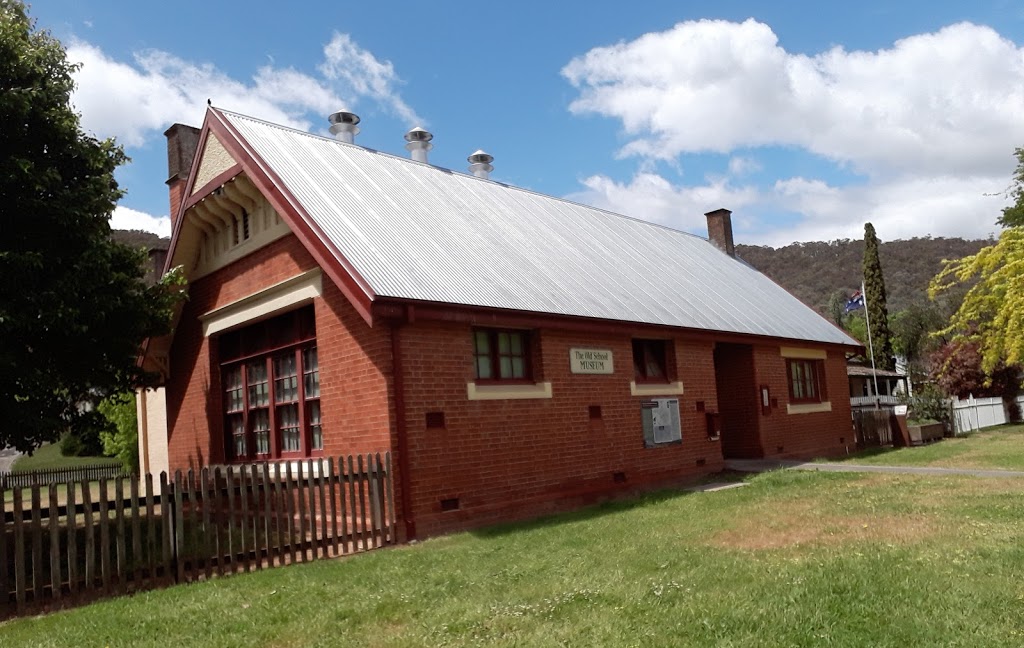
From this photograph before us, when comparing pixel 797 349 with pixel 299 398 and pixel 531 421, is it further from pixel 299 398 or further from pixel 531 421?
pixel 299 398

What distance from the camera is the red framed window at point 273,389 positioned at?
45.2ft

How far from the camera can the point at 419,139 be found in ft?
67.3

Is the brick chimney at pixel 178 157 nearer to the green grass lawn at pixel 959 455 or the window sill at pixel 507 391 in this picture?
the window sill at pixel 507 391

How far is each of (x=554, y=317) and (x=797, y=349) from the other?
1103 centimetres

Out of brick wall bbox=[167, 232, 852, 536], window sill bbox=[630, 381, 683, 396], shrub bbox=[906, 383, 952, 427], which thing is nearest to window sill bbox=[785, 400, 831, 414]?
brick wall bbox=[167, 232, 852, 536]

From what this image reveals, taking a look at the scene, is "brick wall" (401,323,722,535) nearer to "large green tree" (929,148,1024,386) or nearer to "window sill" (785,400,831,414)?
"window sill" (785,400,831,414)

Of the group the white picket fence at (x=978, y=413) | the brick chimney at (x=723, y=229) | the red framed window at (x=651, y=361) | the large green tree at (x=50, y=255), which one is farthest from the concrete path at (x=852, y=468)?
the white picket fence at (x=978, y=413)

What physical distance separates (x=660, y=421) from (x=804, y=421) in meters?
7.50

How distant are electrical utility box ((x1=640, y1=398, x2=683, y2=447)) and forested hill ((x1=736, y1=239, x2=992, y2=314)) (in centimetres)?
8539

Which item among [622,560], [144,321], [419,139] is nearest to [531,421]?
[622,560]

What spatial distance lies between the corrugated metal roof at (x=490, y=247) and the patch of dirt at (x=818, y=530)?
4.85m

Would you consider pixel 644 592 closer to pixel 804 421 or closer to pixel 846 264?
pixel 804 421

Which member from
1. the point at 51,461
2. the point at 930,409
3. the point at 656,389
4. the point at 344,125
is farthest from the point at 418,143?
the point at 51,461

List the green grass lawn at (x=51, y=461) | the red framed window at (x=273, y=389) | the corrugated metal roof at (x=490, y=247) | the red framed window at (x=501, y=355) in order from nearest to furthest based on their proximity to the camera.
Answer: the corrugated metal roof at (x=490, y=247) < the red framed window at (x=501, y=355) < the red framed window at (x=273, y=389) < the green grass lawn at (x=51, y=461)
